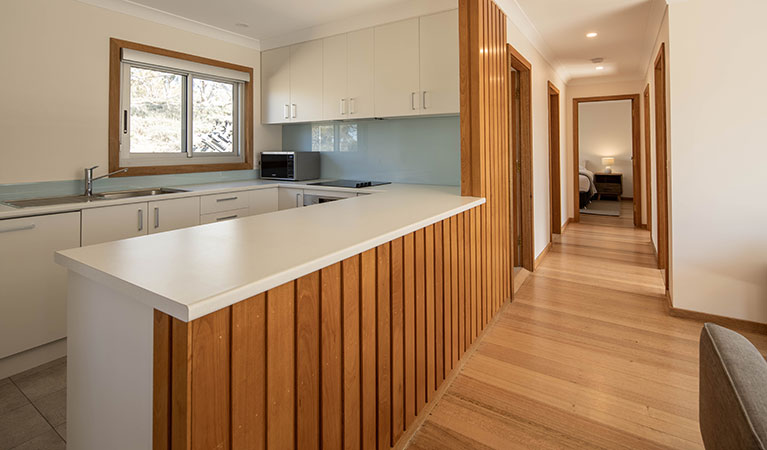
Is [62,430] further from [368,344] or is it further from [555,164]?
[555,164]

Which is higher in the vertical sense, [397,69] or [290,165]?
[397,69]

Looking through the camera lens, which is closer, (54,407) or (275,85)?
(54,407)

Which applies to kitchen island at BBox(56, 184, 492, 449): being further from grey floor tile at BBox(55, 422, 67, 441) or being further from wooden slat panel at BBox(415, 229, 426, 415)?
grey floor tile at BBox(55, 422, 67, 441)

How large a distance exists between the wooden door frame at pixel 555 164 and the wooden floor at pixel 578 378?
2.11m

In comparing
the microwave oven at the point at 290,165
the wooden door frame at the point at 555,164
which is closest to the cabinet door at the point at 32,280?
the microwave oven at the point at 290,165

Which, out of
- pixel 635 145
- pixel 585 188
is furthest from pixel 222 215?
pixel 585 188

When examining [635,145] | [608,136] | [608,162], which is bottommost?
[608,162]

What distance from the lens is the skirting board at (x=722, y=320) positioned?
2.65 m

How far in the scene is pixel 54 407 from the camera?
6.43 ft

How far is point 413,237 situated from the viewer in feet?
5.39

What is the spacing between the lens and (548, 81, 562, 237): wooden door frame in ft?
17.7

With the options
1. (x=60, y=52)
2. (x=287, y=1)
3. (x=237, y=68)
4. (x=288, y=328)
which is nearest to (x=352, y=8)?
(x=287, y=1)

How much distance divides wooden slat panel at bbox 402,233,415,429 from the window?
2.71m

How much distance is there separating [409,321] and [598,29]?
3.66 m
